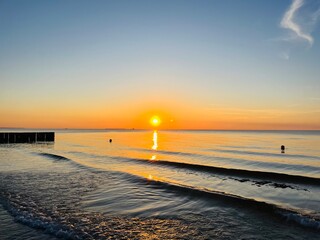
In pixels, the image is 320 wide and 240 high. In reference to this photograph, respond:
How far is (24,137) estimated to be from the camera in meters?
60.1

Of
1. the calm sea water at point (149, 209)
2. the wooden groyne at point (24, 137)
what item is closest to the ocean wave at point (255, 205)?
the calm sea water at point (149, 209)

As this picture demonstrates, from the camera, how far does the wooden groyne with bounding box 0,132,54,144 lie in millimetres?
56094

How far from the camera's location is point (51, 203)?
35.8 ft

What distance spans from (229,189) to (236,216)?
5.70 meters

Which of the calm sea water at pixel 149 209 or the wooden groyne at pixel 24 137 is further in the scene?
the wooden groyne at pixel 24 137

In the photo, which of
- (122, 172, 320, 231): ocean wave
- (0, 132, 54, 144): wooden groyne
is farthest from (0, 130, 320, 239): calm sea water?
(0, 132, 54, 144): wooden groyne

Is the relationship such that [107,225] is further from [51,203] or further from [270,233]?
[270,233]

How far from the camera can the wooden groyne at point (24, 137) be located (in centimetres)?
5609

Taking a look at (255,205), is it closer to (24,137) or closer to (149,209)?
(149,209)

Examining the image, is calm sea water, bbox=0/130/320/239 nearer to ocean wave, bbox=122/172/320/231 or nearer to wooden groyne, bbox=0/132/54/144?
ocean wave, bbox=122/172/320/231

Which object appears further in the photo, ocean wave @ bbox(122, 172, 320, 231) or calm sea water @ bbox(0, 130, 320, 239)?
ocean wave @ bbox(122, 172, 320, 231)

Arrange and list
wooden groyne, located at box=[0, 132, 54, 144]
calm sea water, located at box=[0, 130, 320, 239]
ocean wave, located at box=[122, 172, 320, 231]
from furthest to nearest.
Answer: wooden groyne, located at box=[0, 132, 54, 144] → ocean wave, located at box=[122, 172, 320, 231] → calm sea water, located at box=[0, 130, 320, 239]

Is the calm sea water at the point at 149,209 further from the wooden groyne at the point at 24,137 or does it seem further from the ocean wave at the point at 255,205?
the wooden groyne at the point at 24,137

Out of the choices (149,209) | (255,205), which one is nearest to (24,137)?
(149,209)
